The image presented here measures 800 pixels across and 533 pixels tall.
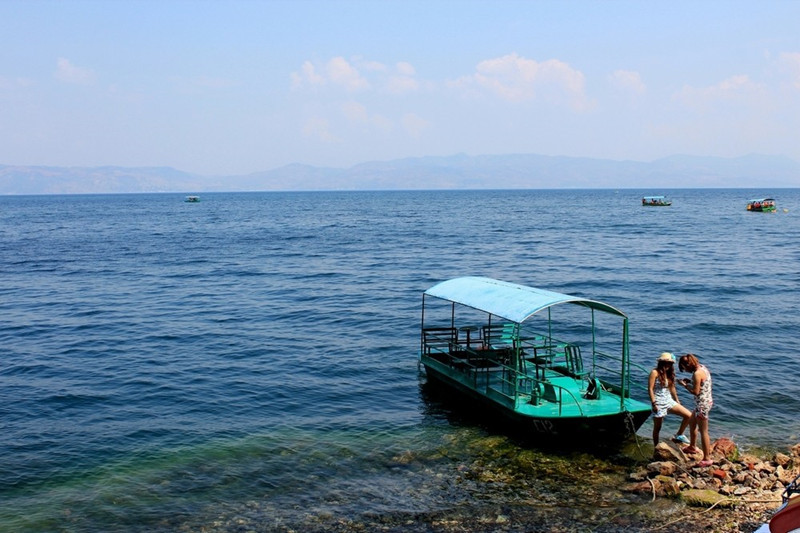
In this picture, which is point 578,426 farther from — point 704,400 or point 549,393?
point 704,400

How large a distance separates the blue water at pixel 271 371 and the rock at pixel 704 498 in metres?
4.17

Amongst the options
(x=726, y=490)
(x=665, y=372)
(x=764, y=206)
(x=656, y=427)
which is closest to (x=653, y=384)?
(x=665, y=372)

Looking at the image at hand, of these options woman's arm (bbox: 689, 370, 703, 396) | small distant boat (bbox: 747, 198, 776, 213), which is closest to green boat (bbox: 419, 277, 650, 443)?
woman's arm (bbox: 689, 370, 703, 396)

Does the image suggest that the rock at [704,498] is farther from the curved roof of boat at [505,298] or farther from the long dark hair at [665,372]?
the curved roof of boat at [505,298]

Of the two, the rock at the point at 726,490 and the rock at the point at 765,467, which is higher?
the rock at the point at 765,467

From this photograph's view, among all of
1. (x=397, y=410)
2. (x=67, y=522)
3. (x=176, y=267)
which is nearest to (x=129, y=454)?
(x=67, y=522)

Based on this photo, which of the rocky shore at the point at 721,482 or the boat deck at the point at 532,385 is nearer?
the rocky shore at the point at 721,482

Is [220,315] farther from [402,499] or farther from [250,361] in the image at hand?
[402,499]

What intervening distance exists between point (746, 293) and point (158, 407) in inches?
1265

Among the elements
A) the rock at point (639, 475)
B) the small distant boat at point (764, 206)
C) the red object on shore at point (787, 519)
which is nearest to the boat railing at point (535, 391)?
the rock at point (639, 475)

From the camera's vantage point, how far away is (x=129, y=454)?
17.5m

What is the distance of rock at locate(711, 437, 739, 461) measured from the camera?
15.6 meters

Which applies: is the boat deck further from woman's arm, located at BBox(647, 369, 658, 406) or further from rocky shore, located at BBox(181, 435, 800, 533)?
woman's arm, located at BBox(647, 369, 658, 406)

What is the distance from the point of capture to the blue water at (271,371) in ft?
50.1
